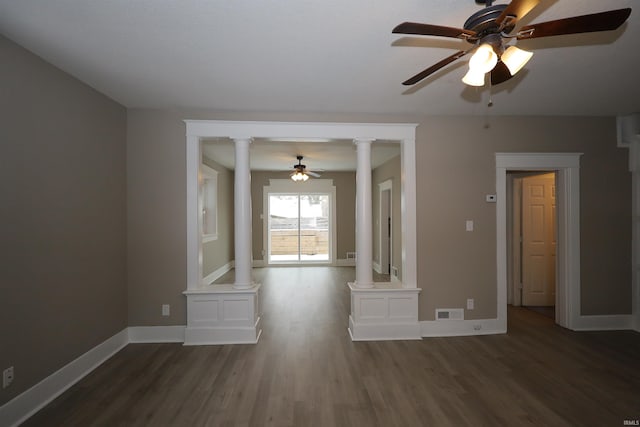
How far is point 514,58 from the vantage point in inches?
61.5

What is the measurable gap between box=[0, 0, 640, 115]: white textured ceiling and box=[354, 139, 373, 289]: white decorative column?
513 millimetres

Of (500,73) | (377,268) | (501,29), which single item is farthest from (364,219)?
(377,268)

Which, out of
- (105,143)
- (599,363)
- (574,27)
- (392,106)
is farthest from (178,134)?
(599,363)

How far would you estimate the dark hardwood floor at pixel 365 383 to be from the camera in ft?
6.52

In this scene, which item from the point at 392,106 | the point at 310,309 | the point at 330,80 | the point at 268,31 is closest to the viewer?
the point at 268,31

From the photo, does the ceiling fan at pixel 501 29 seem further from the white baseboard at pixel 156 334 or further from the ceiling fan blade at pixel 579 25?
the white baseboard at pixel 156 334

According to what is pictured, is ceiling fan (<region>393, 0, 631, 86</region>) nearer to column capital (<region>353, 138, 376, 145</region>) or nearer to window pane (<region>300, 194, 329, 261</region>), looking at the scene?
column capital (<region>353, 138, 376, 145</region>)

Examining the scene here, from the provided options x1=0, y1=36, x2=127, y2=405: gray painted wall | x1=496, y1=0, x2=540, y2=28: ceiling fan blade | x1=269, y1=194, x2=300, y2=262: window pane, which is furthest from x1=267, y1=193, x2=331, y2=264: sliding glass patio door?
x1=496, y1=0, x2=540, y2=28: ceiling fan blade

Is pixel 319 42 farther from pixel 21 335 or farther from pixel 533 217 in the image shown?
pixel 533 217

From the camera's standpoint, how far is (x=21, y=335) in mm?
1967

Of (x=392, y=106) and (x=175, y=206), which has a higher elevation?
(x=392, y=106)

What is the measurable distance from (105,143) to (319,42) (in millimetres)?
2408

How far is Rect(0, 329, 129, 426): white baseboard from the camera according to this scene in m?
1.91

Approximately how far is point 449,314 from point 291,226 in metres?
5.16
